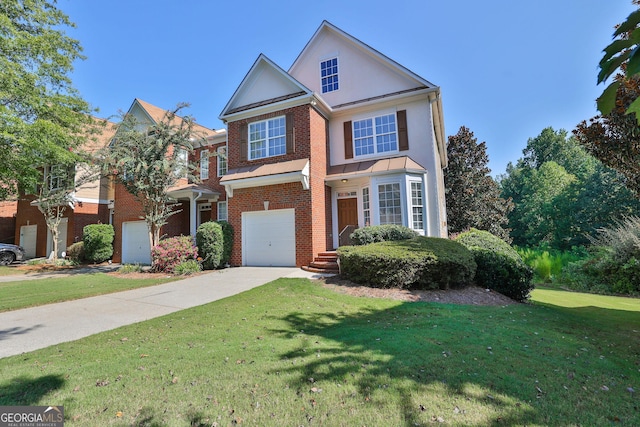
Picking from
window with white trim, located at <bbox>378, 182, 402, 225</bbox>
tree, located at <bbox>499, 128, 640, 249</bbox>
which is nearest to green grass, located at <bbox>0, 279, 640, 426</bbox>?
window with white trim, located at <bbox>378, 182, 402, 225</bbox>

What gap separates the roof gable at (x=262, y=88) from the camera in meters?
13.5

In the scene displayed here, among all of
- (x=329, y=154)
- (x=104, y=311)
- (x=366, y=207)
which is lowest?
(x=104, y=311)

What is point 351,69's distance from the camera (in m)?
14.6

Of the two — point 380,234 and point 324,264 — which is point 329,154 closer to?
point 380,234

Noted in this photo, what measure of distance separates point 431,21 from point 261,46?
311 inches

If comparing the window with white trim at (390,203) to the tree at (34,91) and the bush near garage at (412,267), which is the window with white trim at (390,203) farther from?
the tree at (34,91)

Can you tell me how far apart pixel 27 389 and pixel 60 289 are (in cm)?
817

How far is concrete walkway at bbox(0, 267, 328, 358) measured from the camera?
202 inches

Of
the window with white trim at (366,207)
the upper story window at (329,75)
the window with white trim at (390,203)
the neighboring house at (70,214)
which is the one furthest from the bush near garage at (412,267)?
the neighboring house at (70,214)

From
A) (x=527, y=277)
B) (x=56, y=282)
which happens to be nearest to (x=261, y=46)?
(x=56, y=282)

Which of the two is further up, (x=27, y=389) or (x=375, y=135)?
(x=375, y=135)

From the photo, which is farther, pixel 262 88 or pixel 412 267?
pixel 262 88

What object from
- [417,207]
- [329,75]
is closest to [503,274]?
[417,207]

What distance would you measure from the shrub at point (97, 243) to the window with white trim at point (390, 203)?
1599cm
